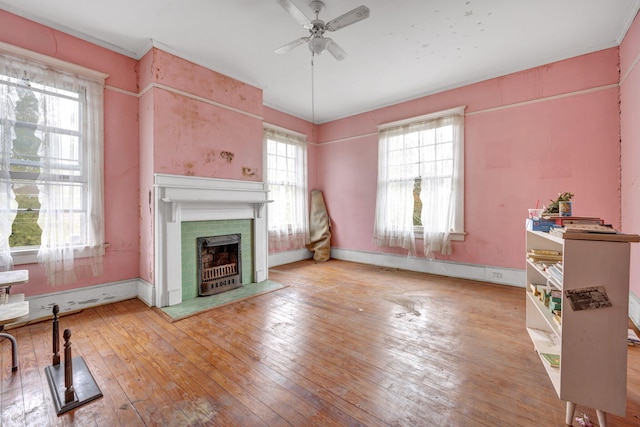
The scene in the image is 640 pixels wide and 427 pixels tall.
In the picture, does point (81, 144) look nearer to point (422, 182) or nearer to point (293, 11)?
point (293, 11)

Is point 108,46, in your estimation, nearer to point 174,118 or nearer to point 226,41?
point 174,118

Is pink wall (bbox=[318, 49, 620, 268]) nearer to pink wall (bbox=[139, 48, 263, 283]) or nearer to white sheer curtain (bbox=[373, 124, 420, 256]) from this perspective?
white sheer curtain (bbox=[373, 124, 420, 256])

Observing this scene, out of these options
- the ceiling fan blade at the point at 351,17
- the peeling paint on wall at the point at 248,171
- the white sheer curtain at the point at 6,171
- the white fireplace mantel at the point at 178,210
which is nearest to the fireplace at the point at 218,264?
the white fireplace mantel at the point at 178,210

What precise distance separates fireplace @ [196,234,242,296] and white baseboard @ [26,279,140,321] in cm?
83

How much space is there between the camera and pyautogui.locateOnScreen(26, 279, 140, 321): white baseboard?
280 centimetres

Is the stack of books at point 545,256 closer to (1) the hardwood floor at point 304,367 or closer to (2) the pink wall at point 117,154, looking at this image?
(1) the hardwood floor at point 304,367

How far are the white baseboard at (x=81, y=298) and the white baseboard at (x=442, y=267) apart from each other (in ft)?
12.8

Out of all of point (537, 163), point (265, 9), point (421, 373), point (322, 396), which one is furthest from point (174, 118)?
point (537, 163)

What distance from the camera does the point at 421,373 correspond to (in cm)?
194

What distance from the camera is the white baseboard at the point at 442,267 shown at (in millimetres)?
3965

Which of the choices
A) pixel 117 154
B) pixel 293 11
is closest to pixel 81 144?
pixel 117 154

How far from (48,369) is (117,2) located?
3245 mm

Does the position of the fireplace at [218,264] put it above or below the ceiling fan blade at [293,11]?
below

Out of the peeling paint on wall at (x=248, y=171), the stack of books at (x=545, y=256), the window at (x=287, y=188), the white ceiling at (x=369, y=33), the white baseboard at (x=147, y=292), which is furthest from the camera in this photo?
the window at (x=287, y=188)
